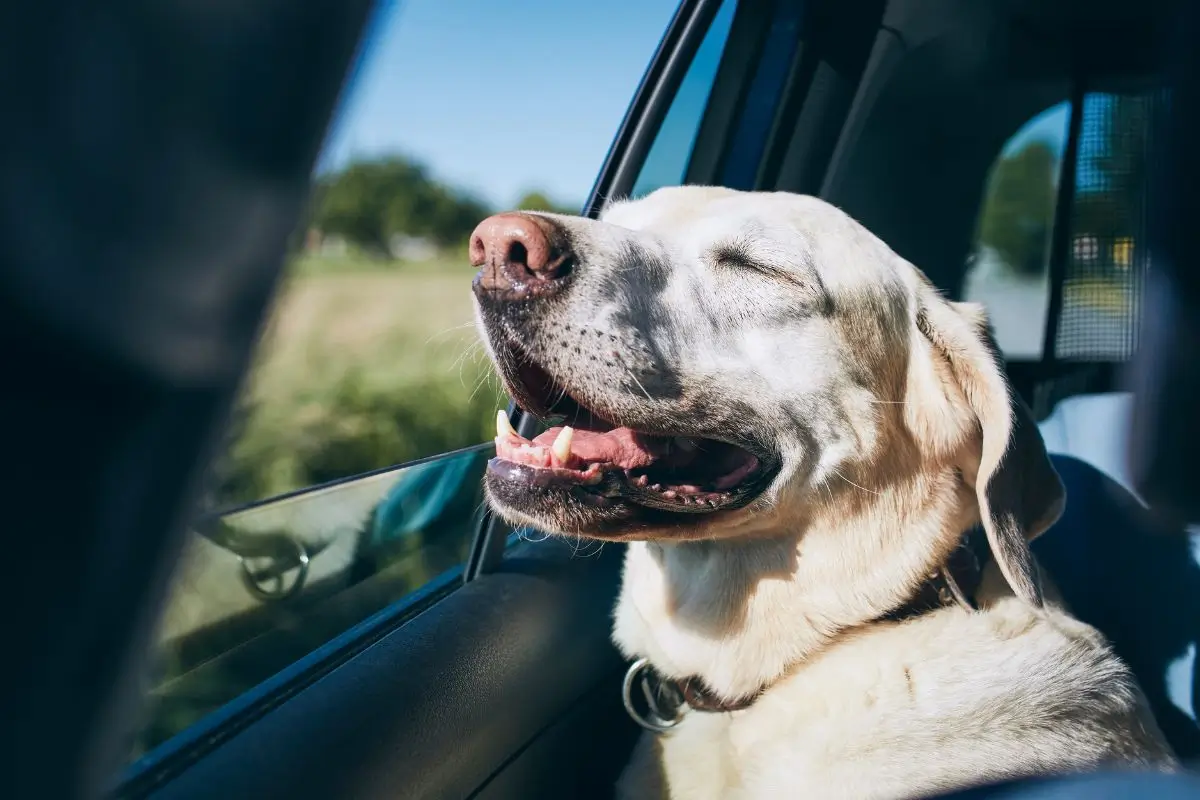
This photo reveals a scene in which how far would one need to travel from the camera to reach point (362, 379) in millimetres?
5750

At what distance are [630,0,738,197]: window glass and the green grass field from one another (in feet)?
2.51

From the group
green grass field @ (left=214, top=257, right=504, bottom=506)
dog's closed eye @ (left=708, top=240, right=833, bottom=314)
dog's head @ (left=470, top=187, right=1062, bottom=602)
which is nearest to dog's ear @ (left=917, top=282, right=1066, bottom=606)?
dog's head @ (left=470, top=187, right=1062, bottom=602)

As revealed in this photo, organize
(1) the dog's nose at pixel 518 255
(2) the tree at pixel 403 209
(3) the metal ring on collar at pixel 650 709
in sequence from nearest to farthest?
1. (1) the dog's nose at pixel 518 255
2. (3) the metal ring on collar at pixel 650 709
3. (2) the tree at pixel 403 209

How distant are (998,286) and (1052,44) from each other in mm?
1010

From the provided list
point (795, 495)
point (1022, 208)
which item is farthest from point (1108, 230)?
point (795, 495)

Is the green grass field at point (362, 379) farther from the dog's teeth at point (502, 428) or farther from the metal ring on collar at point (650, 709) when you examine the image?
the metal ring on collar at point (650, 709)

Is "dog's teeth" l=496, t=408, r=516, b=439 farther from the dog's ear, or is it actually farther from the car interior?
the dog's ear

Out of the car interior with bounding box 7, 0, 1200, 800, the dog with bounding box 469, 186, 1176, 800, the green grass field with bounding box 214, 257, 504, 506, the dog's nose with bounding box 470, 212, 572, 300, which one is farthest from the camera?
the green grass field with bounding box 214, 257, 504, 506

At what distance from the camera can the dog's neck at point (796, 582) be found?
2199mm

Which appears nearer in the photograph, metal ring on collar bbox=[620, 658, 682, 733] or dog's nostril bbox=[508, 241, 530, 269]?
dog's nostril bbox=[508, 241, 530, 269]

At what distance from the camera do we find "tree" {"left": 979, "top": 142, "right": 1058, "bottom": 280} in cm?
362

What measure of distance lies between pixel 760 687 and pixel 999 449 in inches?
32.8

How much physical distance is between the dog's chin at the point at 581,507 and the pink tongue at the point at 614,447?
80 mm

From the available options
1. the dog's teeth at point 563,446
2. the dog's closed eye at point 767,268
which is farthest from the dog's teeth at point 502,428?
the dog's closed eye at point 767,268
